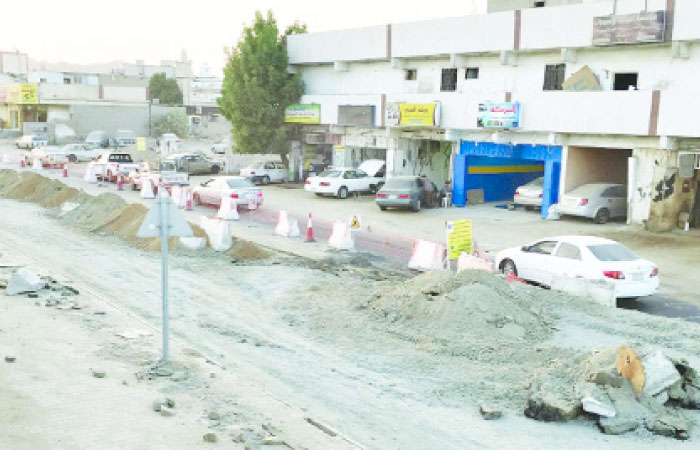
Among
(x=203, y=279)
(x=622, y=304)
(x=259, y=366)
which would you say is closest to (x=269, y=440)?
(x=259, y=366)

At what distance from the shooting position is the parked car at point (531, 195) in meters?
30.9

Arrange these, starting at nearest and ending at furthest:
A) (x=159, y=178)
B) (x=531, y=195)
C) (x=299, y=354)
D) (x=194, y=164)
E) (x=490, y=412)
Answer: (x=490, y=412), (x=299, y=354), (x=531, y=195), (x=159, y=178), (x=194, y=164)

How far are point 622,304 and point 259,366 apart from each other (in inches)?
358

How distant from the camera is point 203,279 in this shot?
1656cm

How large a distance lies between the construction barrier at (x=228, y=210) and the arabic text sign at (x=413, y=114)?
10932 mm

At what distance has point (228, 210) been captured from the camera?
26.9m

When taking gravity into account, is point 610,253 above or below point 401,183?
below

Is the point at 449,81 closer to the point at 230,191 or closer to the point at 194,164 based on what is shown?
the point at 230,191

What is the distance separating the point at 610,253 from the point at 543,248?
5.27 feet

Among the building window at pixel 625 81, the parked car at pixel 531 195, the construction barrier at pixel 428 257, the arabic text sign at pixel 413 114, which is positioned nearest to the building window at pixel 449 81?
the arabic text sign at pixel 413 114

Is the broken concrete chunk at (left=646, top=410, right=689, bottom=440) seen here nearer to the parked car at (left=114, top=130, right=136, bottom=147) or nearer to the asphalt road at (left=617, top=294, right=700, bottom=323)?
the asphalt road at (left=617, top=294, right=700, bottom=323)

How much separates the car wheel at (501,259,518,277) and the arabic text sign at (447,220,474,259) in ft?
3.82

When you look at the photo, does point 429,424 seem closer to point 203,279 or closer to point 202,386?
point 202,386

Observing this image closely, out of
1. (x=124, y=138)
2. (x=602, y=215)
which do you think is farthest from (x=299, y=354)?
(x=124, y=138)
